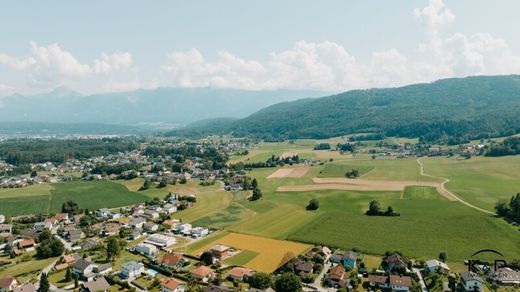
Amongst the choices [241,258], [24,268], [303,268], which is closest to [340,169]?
[241,258]

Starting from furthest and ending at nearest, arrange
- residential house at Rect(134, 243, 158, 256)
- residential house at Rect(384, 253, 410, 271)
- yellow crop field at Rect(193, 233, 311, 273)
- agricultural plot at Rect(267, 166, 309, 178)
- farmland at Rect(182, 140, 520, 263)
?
1. agricultural plot at Rect(267, 166, 309, 178)
2. residential house at Rect(134, 243, 158, 256)
3. farmland at Rect(182, 140, 520, 263)
4. yellow crop field at Rect(193, 233, 311, 273)
5. residential house at Rect(384, 253, 410, 271)

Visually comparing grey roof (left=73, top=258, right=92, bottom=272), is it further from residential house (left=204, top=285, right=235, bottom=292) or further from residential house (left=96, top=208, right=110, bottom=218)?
residential house (left=96, top=208, right=110, bottom=218)

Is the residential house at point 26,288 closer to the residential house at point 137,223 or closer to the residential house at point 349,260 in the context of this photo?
the residential house at point 137,223

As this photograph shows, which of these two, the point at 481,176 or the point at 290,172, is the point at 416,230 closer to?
the point at 481,176

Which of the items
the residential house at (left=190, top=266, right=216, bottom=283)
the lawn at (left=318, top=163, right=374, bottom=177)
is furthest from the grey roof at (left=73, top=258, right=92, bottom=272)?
the lawn at (left=318, top=163, right=374, bottom=177)

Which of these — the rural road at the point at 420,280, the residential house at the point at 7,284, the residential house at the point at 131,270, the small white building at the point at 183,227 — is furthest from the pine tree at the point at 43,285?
the rural road at the point at 420,280
